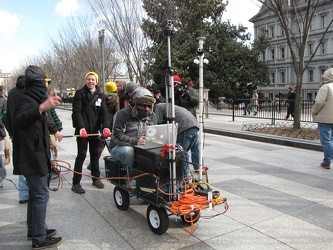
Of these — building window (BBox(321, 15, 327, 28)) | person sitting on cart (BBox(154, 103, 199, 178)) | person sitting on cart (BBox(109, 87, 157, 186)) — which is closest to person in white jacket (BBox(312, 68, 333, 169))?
person sitting on cart (BBox(154, 103, 199, 178))

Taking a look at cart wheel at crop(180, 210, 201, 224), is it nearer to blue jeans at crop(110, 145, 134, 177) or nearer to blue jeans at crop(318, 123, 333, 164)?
blue jeans at crop(110, 145, 134, 177)

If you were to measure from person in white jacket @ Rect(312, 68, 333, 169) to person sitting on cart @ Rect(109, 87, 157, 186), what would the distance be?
3.82m

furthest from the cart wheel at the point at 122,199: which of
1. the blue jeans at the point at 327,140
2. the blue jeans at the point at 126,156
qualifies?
the blue jeans at the point at 327,140

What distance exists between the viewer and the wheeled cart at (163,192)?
3381mm

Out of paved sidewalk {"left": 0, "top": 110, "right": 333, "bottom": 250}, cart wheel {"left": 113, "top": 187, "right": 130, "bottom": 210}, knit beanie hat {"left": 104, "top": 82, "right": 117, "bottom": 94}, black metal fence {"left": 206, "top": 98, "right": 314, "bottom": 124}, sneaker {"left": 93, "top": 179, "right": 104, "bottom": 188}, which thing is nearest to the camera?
paved sidewalk {"left": 0, "top": 110, "right": 333, "bottom": 250}

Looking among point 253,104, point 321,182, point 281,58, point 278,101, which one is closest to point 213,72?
point 253,104

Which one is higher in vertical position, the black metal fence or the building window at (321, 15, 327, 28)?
the building window at (321, 15, 327, 28)

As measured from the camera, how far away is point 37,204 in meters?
3.18

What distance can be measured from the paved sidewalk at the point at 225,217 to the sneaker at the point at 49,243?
0.07 meters

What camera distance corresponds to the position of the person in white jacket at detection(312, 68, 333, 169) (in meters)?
6.25

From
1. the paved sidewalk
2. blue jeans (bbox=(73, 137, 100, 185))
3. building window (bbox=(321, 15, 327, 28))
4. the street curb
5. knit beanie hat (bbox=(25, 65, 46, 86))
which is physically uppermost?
building window (bbox=(321, 15, 327, 28))

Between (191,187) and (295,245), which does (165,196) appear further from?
(295,245)

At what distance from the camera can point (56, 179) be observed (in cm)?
601

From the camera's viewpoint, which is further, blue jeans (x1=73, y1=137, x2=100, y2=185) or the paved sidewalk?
blue jeans (x1=73, y1=137, x2=100, y2=185)
